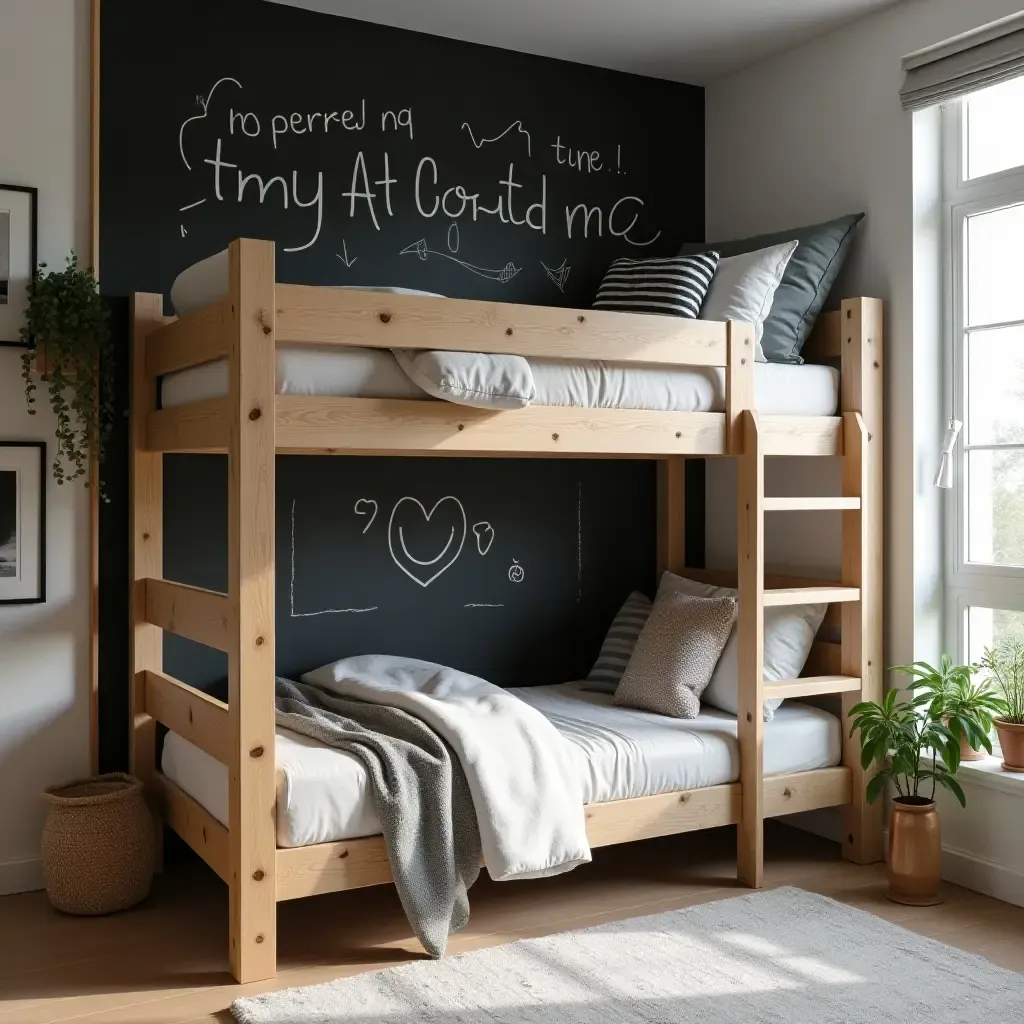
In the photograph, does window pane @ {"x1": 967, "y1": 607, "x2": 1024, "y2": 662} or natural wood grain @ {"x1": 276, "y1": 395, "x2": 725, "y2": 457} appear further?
window pane @ {"x1": 967, "y1": 607, "x2": 1024, "y2": 662}

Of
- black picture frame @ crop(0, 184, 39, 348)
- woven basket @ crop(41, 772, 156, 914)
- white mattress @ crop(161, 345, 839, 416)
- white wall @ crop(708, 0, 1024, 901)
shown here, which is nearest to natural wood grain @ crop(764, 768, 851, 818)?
white wall @ crop(708, 0, 1024, 901)

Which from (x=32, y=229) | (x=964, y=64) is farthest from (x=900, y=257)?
(x=32, y=229)

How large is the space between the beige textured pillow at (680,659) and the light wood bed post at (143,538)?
1.36m

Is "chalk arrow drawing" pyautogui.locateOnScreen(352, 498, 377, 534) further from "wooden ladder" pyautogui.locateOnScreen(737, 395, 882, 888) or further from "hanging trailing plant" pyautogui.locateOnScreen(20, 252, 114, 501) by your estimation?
"wooden ladder" pyautogui.locateOnScreen(737, 395, 882, 888)

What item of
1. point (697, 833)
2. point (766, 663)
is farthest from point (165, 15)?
point (697, 833)

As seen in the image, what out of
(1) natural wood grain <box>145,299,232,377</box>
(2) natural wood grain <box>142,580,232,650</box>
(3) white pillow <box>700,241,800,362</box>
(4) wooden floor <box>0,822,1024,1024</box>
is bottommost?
(4) wooden floor <box>0,822,1024,1024</box>

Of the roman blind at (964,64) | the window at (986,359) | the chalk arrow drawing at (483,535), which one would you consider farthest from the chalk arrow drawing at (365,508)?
the roman blind at (964,64)

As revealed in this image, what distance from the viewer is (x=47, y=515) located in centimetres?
317

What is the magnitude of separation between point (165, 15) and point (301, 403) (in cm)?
145

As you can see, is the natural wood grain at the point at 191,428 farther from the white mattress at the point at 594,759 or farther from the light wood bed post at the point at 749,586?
the light wood bed post at the point at 749,586

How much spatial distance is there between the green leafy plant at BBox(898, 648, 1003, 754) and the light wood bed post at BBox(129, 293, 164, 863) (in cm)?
210

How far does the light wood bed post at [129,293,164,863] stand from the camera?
318 cm

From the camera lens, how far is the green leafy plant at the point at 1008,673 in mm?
3143

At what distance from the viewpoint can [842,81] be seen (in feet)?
11.9
